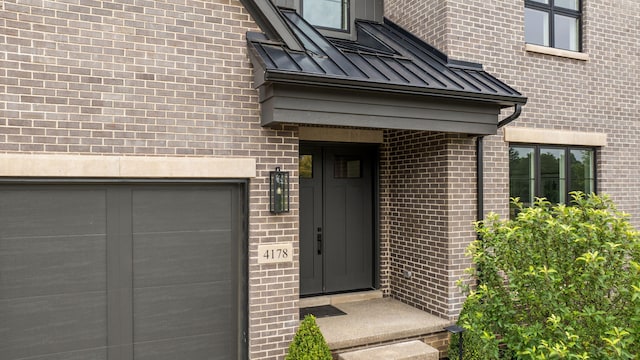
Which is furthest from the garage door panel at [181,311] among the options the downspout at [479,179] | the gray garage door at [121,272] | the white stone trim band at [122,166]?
the downspout at [479,179]

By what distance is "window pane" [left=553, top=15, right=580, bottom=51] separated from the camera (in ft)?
27.5

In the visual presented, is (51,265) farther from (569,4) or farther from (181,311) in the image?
(569,4)

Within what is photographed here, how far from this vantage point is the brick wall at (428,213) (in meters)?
6.96

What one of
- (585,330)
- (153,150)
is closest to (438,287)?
(585,330)

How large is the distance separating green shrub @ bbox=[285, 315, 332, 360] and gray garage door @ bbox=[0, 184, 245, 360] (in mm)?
773

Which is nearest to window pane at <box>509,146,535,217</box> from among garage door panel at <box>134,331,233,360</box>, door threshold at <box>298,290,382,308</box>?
door threshold at <box>298,290,382,308</box>

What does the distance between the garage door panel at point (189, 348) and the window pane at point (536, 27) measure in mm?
6915

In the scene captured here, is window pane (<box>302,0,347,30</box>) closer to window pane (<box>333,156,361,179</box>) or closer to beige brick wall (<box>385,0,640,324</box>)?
beige brick wall (<box>385,0,640,324</box>)

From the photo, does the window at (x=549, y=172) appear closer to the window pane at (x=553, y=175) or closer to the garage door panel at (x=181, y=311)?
the window pane at (x=553, y=175)

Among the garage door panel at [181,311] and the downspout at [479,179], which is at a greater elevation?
the downspout at [479,179]

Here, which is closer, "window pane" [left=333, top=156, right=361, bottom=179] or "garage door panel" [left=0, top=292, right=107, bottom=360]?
"garage door panel" [left=0, top=292, right=107, bottom=360]

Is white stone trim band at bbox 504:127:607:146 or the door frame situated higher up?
white stone trim band at bbox 504:127:607:146

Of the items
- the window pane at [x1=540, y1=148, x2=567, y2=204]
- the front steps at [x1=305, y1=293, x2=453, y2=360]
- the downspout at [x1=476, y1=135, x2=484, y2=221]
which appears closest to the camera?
the front steps at [x1=305, y1=293, x2=453, y2=360]

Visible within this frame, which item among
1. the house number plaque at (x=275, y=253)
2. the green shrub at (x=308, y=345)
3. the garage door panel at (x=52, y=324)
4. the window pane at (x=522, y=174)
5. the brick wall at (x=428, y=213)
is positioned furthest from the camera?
the window pane at (x=522, y=174)
